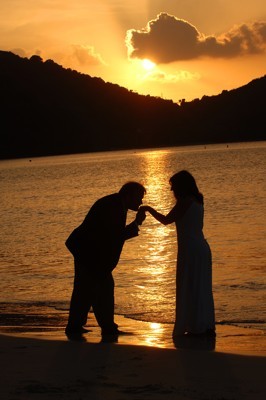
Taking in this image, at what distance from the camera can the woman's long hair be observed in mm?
8609

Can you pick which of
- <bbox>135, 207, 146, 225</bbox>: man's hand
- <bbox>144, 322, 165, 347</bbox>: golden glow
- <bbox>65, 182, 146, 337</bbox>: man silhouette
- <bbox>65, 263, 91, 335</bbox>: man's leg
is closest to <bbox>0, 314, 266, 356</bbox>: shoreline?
<bbox>144, 322, 165, 347</bbox>: golden glow

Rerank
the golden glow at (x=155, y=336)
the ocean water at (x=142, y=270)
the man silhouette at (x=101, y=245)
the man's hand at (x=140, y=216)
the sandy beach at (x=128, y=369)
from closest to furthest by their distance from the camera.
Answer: the sandy beach at (x=128, y=369), the man silhouette at (x=101, y=245), the man's hand at (x=140, y=216), the golden glow at (x=155, y=336), the ocean water at (x=142, y=270)

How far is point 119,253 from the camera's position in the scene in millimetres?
8602

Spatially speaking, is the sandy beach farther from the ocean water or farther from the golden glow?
the ocean water

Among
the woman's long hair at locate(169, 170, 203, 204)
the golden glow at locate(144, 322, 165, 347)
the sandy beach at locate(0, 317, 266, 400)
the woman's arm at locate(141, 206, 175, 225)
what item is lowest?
the golden glow at locate(144, 322, 165, 347)

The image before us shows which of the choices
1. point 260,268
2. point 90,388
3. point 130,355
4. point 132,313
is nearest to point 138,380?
point 90,388

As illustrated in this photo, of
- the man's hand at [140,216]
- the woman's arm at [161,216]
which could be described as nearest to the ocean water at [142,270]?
the woman's arm at [161,216]

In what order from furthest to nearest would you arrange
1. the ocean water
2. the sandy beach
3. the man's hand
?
→ 1. the ocean water
2. the man's hand
3. the sandy beach

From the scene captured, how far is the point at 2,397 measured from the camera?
5.91 metres

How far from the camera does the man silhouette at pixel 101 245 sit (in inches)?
331

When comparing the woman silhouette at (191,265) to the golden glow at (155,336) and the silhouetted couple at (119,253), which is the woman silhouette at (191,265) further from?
the golden glow at (155,336)

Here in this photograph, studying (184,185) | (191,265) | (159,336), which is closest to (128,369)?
(191,265)

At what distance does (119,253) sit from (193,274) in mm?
784

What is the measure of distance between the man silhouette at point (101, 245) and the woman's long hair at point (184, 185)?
41 centimetres
